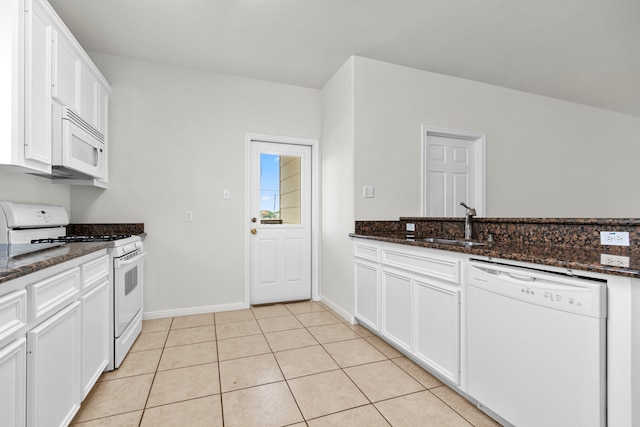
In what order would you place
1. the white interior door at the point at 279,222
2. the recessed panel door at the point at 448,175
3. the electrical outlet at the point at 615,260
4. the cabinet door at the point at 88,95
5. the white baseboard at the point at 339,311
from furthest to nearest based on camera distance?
the white interior door at the point at 279,222 → the recessed panel door at the point at 448,175 → the white baseboard at the point at 339,311 → the cabinet door at the point at 88,95 → the electrical outlet at the point at 615,260

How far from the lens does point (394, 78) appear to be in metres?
3.18

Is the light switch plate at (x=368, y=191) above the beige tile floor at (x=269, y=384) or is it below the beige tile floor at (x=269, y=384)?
above

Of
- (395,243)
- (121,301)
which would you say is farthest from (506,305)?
(121,301)

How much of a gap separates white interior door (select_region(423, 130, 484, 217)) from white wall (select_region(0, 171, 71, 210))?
11.3 ft

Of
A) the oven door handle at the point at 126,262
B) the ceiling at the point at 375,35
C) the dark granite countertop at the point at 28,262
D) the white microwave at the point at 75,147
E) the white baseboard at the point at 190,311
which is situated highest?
the ceiling at the point at 375,35

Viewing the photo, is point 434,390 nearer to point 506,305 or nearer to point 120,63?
point 506,305

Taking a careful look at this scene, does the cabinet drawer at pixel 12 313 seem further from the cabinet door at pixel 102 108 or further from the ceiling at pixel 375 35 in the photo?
the ceiling at pixel 375 35

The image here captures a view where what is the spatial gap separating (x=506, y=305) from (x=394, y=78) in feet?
8.28

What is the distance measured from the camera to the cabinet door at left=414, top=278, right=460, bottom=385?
175cm

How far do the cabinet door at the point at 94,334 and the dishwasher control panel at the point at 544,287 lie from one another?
209 centimetres

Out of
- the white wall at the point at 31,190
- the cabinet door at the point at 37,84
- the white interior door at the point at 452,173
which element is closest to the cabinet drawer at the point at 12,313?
the cabinet door at the point at 37,84

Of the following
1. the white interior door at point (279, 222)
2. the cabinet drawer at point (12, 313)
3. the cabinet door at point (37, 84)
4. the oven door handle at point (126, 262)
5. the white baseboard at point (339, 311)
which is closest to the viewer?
the cabinet drawer at point (12, 313)

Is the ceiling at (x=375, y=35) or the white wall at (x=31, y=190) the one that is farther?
the ceiling at (x=375, y=35)

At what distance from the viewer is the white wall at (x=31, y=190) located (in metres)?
2.03
